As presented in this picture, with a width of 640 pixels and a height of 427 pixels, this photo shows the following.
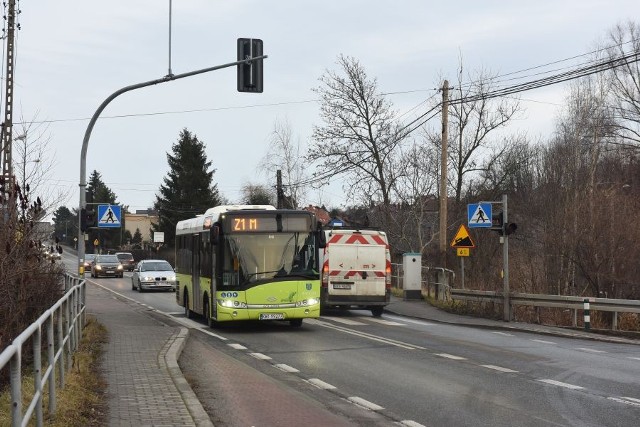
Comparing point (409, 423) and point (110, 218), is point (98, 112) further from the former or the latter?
point (409, 423)

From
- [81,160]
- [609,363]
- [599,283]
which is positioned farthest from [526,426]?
[599,283]

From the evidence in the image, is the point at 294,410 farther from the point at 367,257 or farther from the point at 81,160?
the point at 367,257

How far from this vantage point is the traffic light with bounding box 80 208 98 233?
69.0 feet

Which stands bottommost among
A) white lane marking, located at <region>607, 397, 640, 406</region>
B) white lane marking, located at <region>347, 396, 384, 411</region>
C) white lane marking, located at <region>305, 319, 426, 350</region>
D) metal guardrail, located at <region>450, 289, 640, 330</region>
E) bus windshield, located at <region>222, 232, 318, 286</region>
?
white lane marking, located at <region>305, 319, 426, 350</region>

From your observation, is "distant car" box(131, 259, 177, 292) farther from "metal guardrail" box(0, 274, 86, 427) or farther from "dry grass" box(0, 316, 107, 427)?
"metal guardrail" box(0, 274, 86, 427)

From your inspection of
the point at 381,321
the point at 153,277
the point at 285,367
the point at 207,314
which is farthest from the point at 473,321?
the point at 153,277

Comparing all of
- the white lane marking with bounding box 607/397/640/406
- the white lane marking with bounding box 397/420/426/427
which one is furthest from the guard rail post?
the white lane marking with bounding box 397/420/426/427

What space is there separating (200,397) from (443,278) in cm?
2013

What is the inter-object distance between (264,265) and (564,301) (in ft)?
25.1

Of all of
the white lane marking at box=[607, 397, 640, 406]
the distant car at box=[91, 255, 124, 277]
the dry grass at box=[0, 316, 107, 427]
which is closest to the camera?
the dry grass at box=[0, 316, 107, 427]

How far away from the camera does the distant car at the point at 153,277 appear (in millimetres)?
39781

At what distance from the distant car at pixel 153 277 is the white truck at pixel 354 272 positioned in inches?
684

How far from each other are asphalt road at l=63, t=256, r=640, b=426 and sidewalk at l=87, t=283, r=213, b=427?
1.01ft

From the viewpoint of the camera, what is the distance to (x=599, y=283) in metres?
25.0
